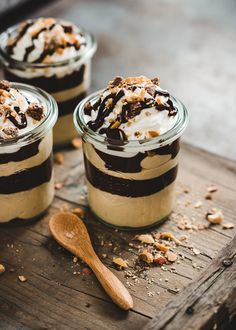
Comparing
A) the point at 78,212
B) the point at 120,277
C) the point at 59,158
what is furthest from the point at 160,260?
the point at 59,158

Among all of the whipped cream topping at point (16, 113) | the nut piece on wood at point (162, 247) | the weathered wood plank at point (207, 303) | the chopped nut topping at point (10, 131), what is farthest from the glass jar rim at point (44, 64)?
the weathered wood plank at point (207, 303)

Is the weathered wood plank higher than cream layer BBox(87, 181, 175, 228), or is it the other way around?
the weathered wood plank

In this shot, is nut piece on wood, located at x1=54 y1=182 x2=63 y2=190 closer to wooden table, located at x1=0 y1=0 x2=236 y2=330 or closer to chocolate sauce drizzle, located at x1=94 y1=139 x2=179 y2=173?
wooden table, located at x1=0 y1=0 x2=236 y2=330

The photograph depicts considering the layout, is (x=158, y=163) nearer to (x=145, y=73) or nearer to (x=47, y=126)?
(x=47, y=126)

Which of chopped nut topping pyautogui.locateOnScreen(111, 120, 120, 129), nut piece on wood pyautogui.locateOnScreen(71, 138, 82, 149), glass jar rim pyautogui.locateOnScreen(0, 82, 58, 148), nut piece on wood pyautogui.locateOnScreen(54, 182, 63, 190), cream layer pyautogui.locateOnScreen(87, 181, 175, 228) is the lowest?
nut piece on wood pyautogui.locateOnScreen(54, 182, 63, 190)

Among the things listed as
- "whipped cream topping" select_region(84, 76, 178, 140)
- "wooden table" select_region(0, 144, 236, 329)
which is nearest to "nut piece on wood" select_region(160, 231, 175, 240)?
"wooden table" select_region(0, 144, 236, 329)

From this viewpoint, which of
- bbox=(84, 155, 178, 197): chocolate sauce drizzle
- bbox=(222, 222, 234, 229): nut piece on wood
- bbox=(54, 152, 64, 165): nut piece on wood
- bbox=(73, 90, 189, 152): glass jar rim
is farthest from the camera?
bbox=(54, 152, 64, 165): nut piece on wood
